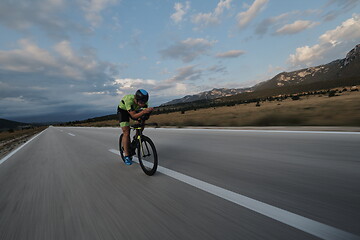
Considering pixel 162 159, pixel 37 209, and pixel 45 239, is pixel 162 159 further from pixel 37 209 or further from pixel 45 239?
pixel 45 239

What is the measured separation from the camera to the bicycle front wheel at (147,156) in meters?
3.64

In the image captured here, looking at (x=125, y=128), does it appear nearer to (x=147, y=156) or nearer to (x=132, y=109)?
(x=132, y=109)

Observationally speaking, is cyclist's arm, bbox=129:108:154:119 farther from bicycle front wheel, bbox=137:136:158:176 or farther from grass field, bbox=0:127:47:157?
grass field, bbox=0:127:47:157

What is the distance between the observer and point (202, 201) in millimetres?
2348

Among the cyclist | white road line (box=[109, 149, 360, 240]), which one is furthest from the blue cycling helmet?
white road line (box=[109, 149, 360, 240])

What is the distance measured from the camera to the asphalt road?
5.81 ft

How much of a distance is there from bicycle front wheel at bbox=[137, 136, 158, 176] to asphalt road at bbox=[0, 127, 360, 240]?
0.16 metres

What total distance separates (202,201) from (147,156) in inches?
71.8

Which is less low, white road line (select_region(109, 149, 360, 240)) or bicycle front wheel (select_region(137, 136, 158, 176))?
bicycle front wheel (select_region(137, 136, 158, 176))

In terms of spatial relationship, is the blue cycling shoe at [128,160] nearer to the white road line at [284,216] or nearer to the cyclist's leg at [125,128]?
the cyclist's leg at [125,128]

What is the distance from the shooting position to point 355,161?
10.9ft

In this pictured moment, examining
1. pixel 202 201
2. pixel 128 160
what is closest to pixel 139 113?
pixel 128 160

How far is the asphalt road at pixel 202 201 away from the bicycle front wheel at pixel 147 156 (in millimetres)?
158

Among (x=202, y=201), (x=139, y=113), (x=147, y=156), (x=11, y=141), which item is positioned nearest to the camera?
(x=202, y=201)
